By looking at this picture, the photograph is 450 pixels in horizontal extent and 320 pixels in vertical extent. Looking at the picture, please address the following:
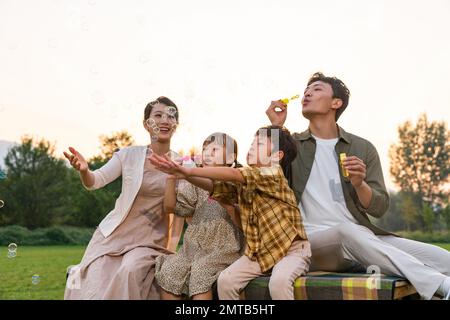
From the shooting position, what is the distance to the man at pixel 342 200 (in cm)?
340

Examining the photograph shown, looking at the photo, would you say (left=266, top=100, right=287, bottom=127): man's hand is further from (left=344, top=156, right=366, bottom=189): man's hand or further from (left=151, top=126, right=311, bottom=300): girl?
(left=344, top=156, right=366, bottom=189): man's hand

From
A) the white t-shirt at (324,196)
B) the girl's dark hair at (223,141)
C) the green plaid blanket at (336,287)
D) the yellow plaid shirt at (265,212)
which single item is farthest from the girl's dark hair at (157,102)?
the green plaid blanket at (336,287)

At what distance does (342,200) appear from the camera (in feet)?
12.8

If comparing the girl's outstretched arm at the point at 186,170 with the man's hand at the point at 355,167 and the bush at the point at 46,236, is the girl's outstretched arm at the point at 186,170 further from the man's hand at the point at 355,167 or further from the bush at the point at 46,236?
the bush at the point at 46,236

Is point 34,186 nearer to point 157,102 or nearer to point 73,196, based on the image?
point 73,196

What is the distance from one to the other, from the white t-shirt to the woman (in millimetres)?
857

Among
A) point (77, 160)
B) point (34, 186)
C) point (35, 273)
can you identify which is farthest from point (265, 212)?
point (34, 186)

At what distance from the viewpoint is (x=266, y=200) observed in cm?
347

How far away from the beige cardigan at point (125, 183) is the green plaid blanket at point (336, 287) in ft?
2.56

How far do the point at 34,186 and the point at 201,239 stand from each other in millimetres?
37771

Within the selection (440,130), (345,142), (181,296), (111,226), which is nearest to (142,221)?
(111,226)
